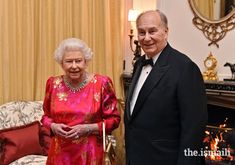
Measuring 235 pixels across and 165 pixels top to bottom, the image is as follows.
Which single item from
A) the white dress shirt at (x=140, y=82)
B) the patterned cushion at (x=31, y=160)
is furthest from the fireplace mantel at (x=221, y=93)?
the patterned cushion at (x=31, y=160)

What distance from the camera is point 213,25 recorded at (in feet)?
10.00

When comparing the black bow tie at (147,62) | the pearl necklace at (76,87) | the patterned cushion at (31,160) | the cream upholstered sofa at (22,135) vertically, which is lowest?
the patterned cushion at (31,160)

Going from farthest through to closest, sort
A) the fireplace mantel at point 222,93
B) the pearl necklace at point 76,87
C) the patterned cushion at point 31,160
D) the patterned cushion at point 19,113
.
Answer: the patterned cushion at point 19,113 → the patterned cushion at point 31,160 → the fireplace mantel at point 222,93 → the pearl necklace at point 76,87

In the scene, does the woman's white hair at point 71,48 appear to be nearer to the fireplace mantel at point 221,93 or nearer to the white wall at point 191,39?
the fireplace mantel at point 221,93

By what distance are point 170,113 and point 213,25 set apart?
1704 millimetres

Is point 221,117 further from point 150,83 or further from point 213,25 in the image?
point 150,83

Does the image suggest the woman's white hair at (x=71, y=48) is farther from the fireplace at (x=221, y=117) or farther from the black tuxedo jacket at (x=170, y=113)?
the fireplace at (x=221, y=117)

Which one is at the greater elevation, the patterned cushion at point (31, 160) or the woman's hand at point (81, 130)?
the woman's hand at point (81, 130)

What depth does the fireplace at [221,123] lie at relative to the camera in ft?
8.91

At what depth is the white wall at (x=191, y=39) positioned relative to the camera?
2939 mm

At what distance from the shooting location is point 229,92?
106 inches

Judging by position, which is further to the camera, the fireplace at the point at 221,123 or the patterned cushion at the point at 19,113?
the patterned cushion at the point at 19,113

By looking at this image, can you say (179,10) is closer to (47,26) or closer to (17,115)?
(47,26)

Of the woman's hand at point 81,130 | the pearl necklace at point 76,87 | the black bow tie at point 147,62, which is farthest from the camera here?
the pearl necklace at point 76,87
